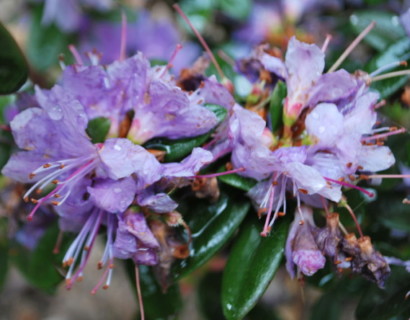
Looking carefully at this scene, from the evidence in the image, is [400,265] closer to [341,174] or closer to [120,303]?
[341,174]

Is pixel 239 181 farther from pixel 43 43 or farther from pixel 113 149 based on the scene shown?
pixel 43 43

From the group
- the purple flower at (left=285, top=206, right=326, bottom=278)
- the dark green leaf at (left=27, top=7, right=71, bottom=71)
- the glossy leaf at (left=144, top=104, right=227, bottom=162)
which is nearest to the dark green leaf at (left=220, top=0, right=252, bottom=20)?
the dark green leaf at (left=27, top=7, right=71, bottom=71)

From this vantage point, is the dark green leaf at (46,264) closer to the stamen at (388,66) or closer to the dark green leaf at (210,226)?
the dark green leaf at (210,226)

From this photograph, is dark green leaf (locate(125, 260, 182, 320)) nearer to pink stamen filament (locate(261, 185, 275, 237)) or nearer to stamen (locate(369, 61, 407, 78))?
pink stamen filament (locate(261, 185, 275, 237))

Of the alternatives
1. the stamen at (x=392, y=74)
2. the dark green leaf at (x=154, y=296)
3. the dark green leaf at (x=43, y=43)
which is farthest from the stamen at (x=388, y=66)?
the dark green leaf at (x=43, y=43)

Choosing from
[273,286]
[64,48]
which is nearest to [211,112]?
[64,48]

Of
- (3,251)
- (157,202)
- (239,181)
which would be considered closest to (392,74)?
(239,181)
